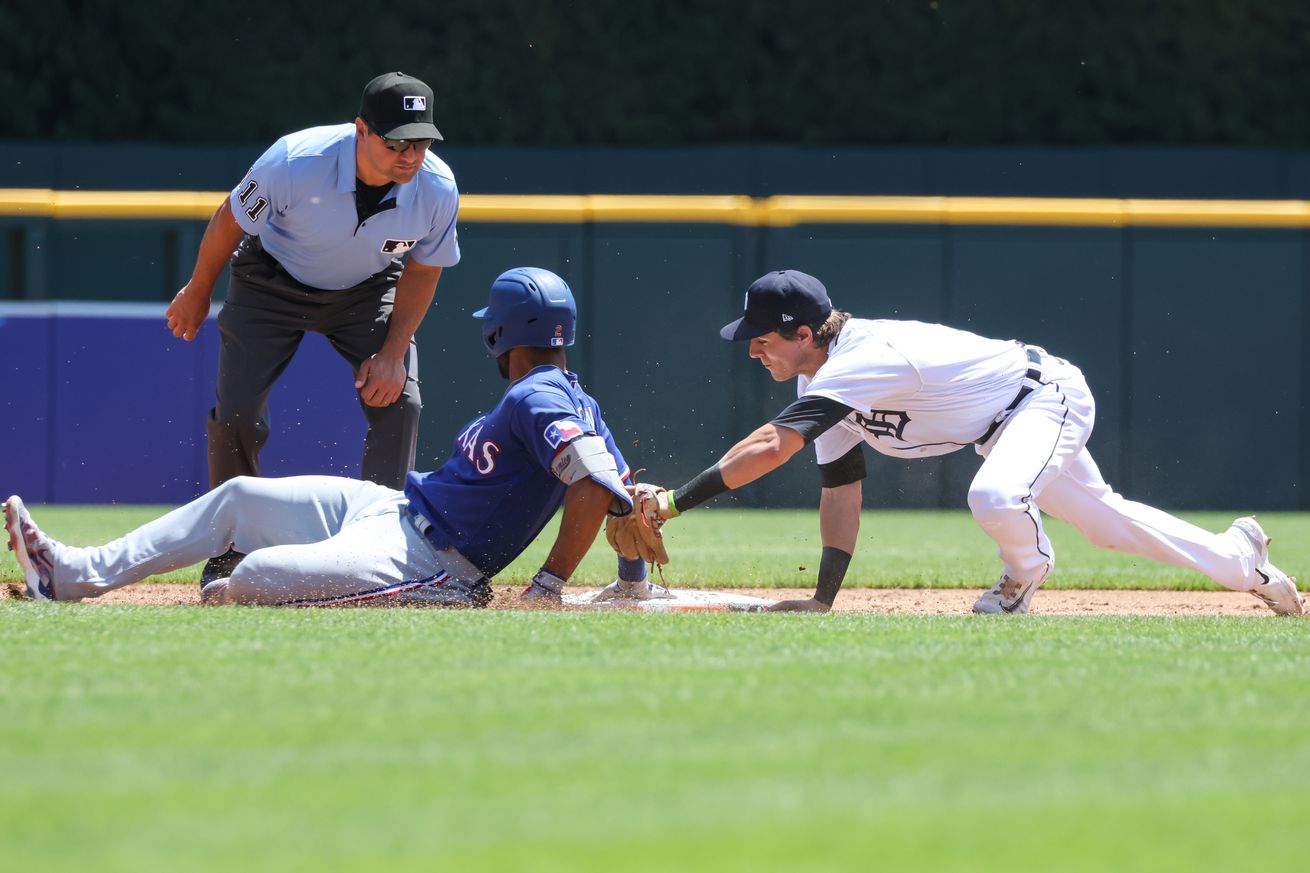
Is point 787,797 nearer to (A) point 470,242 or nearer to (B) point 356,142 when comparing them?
(B) point 356,142

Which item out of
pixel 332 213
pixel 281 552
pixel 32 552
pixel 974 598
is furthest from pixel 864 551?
pixel 32 552

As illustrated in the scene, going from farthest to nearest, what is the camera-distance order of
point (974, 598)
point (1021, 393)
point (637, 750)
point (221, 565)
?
point (974, 598) < point (221, 565) < point (1021, 393) < point (637, 750)

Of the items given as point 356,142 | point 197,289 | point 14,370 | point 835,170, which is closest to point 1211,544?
point 356,142

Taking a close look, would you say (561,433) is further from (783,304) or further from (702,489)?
(783,304)

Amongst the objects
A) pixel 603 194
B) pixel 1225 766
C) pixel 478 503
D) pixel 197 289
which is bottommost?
pixel 1225 766

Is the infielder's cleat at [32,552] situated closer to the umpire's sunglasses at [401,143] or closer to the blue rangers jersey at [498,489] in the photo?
the blue rangers jersey at [498,489]

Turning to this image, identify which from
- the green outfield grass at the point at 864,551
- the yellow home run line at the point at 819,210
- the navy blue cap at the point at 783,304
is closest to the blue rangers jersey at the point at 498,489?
the navy blue cap at the point at 783,304
